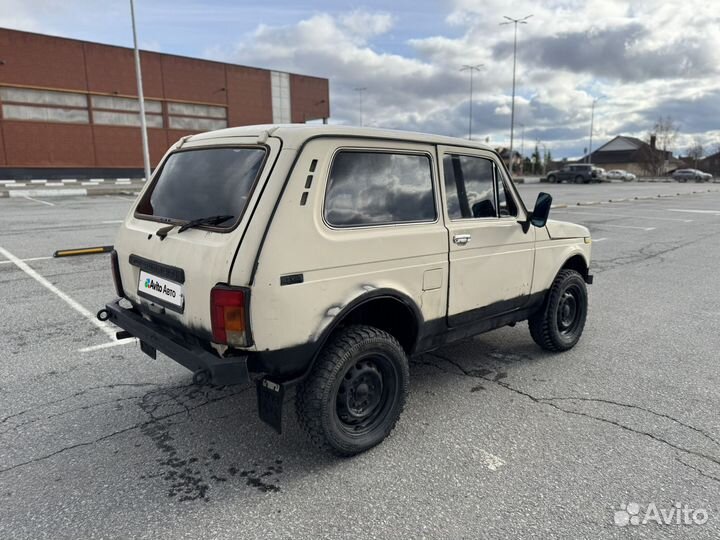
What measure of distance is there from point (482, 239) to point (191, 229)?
194 centimetres

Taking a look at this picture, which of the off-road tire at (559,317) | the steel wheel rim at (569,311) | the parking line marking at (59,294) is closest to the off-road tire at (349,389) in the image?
the off-road tire at (559,317)

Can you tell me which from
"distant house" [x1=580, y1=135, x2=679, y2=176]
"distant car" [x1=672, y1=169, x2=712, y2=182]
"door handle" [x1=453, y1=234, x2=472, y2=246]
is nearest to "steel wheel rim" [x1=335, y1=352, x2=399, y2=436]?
"door handle" [x1=453, y1=234, x2=472, y2=246]

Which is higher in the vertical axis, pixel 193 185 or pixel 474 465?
pixel 193 185

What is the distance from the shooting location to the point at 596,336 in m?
5.05

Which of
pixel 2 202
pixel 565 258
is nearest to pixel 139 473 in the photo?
pixel 565 258

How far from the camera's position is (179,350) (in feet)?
9.04

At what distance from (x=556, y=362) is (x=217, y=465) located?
9.64ft

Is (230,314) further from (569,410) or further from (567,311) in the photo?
(567,311)

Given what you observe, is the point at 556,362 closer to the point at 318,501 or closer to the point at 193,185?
the point at 318,501

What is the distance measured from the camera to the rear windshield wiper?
272 cm

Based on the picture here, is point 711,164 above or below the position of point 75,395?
above

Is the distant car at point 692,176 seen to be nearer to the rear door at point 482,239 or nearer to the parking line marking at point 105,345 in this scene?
the rear door at point 482,239

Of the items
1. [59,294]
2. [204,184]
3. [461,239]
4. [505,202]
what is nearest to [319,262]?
[204,184]

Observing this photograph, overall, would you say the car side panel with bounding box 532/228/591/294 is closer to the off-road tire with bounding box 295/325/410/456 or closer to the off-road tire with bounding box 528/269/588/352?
the off-road tire with bounding box 528/269/588/352
